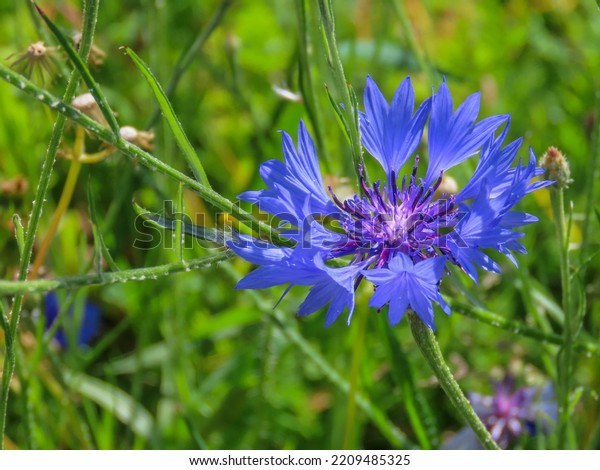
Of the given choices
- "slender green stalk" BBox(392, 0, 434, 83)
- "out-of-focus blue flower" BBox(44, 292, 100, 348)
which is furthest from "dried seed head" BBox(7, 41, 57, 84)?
"out-of-focus blue flower" BBox(44, 292, 100, 348)

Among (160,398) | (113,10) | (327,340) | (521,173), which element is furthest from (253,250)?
(113,10)

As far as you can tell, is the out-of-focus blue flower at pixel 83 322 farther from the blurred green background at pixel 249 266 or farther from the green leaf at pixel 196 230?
the green leaf at pixel 196 230

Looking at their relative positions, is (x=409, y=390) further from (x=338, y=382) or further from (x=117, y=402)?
(x=117, y=402)

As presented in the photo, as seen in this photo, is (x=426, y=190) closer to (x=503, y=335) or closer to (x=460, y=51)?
(x=503, y=335)

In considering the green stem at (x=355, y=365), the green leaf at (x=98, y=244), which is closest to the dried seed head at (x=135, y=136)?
the green leaf at (x=98, y=244)

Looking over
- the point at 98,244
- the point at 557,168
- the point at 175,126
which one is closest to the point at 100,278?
the point at 98,244

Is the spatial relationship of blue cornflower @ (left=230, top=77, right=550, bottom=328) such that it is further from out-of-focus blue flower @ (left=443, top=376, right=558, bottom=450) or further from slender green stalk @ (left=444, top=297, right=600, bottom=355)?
out-of-focus blue flower @ (left=443, top=376, right=558, bottom=450)
